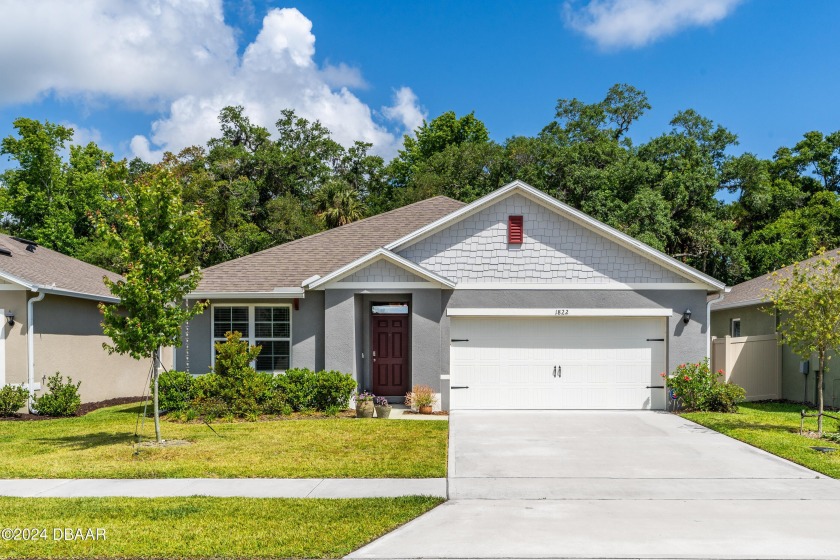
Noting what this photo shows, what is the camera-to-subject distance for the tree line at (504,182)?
3172 cm

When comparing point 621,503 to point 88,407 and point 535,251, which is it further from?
point 88,407

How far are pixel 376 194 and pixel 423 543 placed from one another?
39.4m

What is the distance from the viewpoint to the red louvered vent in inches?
663

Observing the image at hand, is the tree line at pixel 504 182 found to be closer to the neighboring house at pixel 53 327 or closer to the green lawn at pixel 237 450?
the neighboring house at pixel 53 327

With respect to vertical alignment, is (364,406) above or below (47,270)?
below

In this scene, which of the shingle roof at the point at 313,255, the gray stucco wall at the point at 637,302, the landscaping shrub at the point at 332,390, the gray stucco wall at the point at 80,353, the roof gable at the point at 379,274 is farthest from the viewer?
the shingle roof at the point at 313,255

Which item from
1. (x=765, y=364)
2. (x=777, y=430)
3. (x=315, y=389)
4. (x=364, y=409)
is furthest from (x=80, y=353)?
(x=765, y=364)

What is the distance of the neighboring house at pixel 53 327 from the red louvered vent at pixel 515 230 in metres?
11.1

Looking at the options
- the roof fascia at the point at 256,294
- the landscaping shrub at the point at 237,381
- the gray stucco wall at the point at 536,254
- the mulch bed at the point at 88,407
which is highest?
the gray stucco wall at the point at 536,254

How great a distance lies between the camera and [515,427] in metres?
14.1

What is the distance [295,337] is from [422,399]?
3.49 meters

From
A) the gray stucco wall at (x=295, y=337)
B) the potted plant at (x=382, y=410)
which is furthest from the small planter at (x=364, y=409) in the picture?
the gray stucco wall at (x=295, y=337)

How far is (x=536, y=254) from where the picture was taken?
1686 centimetres

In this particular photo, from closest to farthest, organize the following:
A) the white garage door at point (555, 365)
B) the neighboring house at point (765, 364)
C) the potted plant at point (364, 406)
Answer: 1. the potted plant at point (364, 406)
2. the white garage door at point (555, 365)
3. the neighboring house at point (765, 364)
